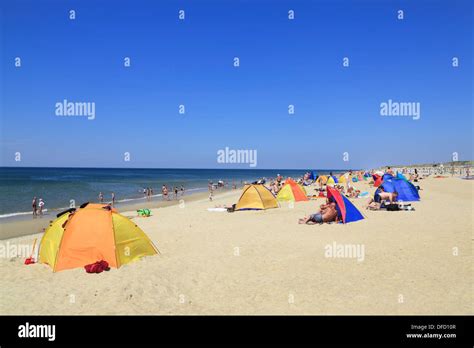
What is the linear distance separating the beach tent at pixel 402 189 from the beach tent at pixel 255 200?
7264 mm

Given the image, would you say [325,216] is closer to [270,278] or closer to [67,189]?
[270,278]

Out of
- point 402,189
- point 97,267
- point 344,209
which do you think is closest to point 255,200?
point 344,209

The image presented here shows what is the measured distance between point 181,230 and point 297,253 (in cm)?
565

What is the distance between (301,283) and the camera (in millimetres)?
7656

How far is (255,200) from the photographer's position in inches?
789

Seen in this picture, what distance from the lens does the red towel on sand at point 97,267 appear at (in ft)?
27.6

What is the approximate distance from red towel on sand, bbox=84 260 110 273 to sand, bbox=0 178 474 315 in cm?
15

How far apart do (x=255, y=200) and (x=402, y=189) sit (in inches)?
374

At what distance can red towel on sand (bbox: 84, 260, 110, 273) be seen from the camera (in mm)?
8407

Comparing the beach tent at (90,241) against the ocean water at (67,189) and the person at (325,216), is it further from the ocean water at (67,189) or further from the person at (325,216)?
the ocean water at (67,189)

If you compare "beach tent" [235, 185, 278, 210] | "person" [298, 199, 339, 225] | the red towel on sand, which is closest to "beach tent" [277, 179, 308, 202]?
"beach tent" [235, 185, 278, 210]
